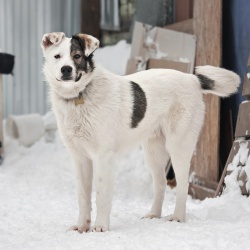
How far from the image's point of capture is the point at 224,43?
5004 mm

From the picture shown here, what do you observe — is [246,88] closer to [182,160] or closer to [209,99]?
[209,99]

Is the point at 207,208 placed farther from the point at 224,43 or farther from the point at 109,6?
the point at 109,6

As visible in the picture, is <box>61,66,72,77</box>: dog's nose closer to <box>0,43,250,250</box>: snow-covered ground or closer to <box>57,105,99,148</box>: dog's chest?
<box>57,105,99,148</box>: dog's chest

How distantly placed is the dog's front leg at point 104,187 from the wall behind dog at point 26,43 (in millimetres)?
4623

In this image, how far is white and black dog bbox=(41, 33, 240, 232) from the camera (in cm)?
335

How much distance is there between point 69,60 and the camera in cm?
326

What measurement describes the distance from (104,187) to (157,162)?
78cm

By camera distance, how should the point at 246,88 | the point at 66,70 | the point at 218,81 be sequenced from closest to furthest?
the point at 66,70, the point at 218,81, the point at 246,88

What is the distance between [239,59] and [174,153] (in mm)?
1499

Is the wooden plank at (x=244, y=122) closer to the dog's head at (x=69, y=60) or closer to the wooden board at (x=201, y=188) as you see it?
the wooden board at (x=201, y=188)

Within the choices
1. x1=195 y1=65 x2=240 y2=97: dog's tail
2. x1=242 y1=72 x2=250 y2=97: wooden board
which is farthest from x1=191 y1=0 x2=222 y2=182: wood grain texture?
x1=195 y1=65 x2=240 y2=97: dog's tail

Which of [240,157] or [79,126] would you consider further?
[240,157]

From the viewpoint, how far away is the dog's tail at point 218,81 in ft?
13.0

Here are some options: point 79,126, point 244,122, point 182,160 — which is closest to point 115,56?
point 244,122
